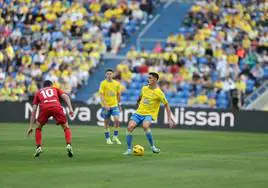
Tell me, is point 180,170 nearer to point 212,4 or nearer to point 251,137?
point 251,137

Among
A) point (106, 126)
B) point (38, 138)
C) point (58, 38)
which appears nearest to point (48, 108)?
point (38, 138)

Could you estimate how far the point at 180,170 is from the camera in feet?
59.3

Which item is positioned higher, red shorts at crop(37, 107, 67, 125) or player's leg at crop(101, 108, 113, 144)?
red shorts at crop(37, 107, 67, 125)

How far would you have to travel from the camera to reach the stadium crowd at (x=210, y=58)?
3969 cm

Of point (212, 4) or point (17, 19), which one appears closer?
point (212, 4)

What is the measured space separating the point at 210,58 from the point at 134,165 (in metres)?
22.8

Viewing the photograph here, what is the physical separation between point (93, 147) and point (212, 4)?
21.1 m

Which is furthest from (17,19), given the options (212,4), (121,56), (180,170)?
(180,170)

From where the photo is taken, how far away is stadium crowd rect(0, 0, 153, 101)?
1713 inches

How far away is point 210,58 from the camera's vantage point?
41.2 m

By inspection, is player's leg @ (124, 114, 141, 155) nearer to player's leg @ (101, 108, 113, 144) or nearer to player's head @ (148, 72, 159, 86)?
player's head @ (148, 72, 159, 86)

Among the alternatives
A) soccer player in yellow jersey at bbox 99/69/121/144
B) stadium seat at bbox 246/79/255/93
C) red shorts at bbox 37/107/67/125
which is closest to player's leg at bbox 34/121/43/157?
red shorts at bbox 37/107/67/125

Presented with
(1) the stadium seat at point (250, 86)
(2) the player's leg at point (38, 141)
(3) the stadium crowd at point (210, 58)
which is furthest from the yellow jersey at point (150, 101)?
(1) the stadium seat at point (250, 86)

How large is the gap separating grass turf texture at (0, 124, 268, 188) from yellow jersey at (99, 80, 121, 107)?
1443mm
